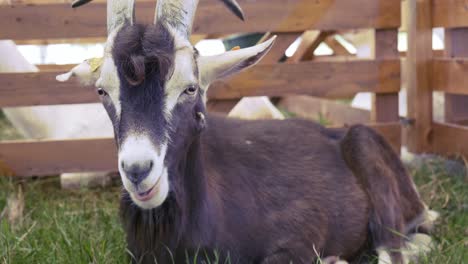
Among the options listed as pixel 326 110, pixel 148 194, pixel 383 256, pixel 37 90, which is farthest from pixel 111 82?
pixel 326 110

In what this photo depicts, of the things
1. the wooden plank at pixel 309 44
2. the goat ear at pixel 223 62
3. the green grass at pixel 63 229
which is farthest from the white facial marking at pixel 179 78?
the wooden plank at pixel 309 44

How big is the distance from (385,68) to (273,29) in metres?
0.94

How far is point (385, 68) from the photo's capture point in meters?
5.78

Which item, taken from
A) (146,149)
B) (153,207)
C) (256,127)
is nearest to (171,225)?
(153,207)

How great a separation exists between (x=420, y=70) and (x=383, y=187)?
1.71 meters

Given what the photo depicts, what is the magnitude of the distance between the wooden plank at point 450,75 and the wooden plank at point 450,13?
0.27m

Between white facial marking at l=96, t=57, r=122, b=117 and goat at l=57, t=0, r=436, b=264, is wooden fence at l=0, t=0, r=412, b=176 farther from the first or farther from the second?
white facial marking at l=96, t=57, r=122, b=117

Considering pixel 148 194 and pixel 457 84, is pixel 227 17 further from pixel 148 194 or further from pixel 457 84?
pixel 148 194

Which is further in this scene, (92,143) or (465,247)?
(92,143)

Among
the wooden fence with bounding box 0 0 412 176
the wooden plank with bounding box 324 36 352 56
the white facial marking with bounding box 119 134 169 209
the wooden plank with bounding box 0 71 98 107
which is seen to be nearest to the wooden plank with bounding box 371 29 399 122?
the wooden fence with bounding box 0 0 412 176

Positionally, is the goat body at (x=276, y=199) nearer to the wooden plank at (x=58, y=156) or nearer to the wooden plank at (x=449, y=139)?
the wooden plank at (x=449, y=139)

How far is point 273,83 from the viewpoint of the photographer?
5.59 m

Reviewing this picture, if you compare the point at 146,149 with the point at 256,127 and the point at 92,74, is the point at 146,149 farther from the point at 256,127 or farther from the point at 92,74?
the point at 256,127

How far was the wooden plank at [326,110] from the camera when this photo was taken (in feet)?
24.1
